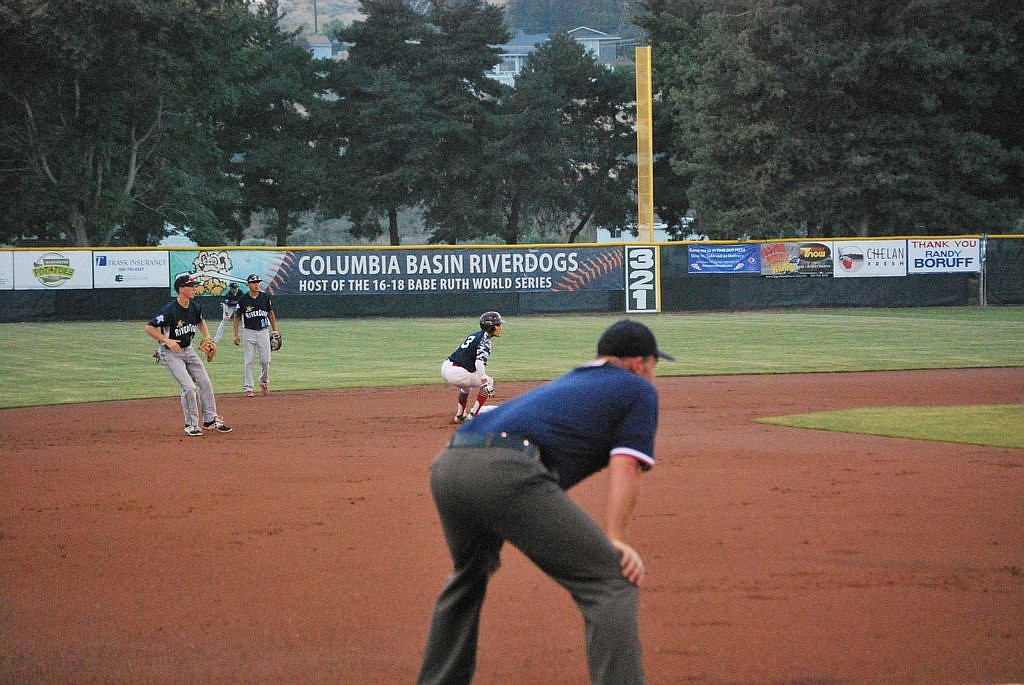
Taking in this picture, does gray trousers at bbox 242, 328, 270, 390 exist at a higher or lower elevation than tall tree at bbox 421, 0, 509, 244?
lower

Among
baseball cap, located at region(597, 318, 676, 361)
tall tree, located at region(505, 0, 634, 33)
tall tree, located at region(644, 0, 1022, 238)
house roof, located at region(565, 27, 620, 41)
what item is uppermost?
tall tree, located at region(505, 0, 634, 33)

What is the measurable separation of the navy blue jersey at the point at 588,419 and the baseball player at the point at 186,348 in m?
9.92

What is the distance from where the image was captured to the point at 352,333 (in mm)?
35156

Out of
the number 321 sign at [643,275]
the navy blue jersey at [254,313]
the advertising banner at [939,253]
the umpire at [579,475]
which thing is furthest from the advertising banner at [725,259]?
the umpire at [579,475]

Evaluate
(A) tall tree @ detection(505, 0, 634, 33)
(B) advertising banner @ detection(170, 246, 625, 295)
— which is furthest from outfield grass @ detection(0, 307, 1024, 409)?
(A) tall tree @ detection(505, 0, 634, 33)

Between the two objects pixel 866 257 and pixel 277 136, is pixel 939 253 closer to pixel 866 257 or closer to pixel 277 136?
pixel 866 257

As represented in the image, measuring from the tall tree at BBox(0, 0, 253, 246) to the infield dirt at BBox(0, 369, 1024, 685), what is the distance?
3709 cm

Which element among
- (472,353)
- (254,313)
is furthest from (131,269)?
(472,353)

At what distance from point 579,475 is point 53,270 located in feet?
128

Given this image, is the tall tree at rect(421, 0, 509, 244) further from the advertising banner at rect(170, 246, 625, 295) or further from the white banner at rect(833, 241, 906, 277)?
the white banner at rect(833, 241, 906, 277)

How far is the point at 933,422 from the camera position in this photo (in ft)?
49.8

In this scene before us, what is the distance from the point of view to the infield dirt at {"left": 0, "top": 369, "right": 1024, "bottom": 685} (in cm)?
617

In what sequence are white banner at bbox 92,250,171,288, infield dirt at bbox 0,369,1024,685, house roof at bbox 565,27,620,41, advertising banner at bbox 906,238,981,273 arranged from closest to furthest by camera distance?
infield dirt at bbox 0,369,1024,685, white banner at bbox 92,250,171,288, advertising banner at bbox 906,238,981,273, house roof at bbox 565,27,620,41

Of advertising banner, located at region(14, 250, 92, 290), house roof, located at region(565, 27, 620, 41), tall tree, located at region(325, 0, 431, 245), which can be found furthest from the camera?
house roof, located at region(565, 27, 620, 41)
